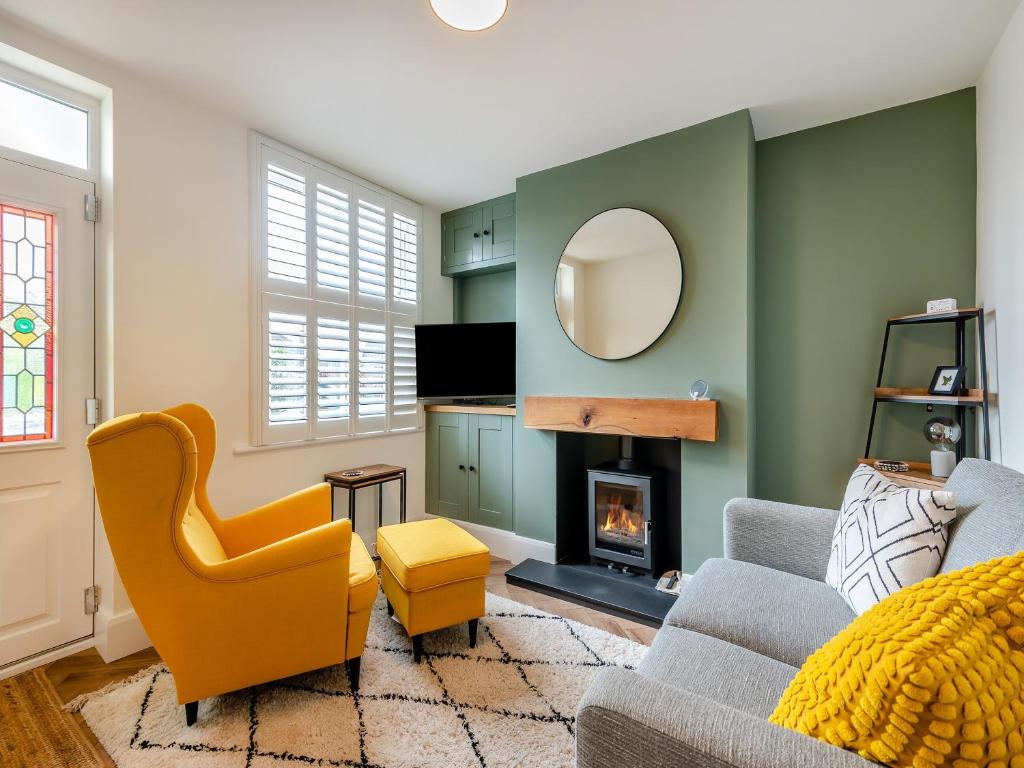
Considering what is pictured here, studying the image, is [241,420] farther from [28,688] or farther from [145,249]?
[28,688]

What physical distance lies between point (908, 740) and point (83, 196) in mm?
3215

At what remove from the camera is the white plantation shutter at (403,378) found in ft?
11.6

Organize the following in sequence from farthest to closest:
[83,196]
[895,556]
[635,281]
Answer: [635,281] < [83,196] < [895,556]

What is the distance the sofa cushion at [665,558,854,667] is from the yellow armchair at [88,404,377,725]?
1.22m

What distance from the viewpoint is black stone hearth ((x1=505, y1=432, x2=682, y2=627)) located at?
8.41ft

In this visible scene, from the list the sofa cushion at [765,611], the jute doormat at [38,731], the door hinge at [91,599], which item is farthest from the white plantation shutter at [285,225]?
the sofa cushion at [765,611]

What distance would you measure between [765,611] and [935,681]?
919mm

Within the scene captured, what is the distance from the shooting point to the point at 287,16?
183cm

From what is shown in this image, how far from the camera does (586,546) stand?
341 cm

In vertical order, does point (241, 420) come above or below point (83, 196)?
below

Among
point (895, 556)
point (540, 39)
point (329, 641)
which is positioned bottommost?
point (329, 641)

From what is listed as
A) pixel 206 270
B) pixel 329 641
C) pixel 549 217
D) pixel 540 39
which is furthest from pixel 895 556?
pixel 206 270

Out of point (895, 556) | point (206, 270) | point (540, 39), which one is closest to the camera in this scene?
point (895, 556)

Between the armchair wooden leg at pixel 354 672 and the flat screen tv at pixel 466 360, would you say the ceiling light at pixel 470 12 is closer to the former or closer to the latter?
the flat screen tv at pixel 466 360
